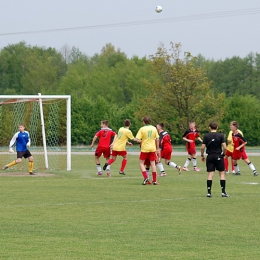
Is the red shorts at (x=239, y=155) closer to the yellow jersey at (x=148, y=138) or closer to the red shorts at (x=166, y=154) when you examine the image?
the red shorts at (x=166, y=154)

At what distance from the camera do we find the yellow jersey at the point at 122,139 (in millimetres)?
23656

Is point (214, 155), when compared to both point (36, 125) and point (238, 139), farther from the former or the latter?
point (36, 125)

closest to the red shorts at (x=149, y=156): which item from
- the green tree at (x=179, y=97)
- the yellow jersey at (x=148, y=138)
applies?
the yellow jersey at (x=148, y=138)

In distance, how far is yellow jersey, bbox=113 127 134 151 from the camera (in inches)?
931

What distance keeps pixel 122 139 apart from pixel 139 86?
65.2 meters

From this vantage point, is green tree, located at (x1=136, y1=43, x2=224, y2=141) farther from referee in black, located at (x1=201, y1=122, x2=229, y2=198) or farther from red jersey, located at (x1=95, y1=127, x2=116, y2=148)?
referee in black, located at (x1=201, y1=122, x2=229, y2=198)

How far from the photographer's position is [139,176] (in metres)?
23.9

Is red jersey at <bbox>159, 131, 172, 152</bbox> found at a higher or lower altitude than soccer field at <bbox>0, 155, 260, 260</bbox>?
higher

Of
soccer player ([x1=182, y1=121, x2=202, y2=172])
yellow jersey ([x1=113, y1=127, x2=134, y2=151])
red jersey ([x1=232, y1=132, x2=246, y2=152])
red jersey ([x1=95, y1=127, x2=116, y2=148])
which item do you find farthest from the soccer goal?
red jersey ([x1=232, y1=132, x2=246, y2=152])

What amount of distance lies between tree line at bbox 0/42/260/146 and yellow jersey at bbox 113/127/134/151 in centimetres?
2859

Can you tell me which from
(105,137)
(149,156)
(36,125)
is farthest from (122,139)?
(36,125)

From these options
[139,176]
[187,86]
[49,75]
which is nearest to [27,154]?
[139,176]

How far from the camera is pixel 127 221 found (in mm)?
12039

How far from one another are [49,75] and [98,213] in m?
85.9
